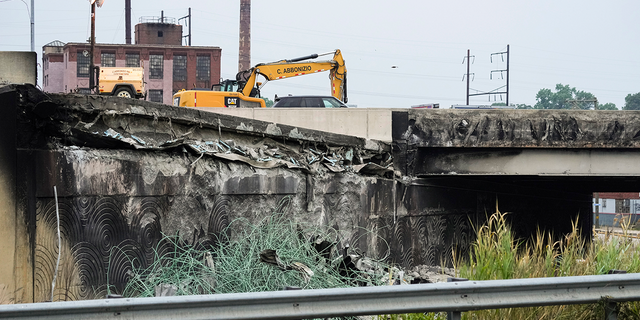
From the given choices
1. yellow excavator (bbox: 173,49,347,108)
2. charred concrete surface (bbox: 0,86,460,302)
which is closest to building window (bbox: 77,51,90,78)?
yellow excavator (bbox: 173,49,347,108)

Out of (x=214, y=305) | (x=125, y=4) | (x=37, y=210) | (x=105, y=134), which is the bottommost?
(x=214, y=305)

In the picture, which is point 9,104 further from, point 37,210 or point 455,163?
point 455,163

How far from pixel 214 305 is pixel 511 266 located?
10.2 feet

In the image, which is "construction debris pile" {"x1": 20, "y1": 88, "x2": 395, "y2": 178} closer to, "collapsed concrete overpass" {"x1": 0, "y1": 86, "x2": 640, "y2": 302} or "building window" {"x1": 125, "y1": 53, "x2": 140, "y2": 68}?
"collapsed concrete overpass" {"x1": 0, "y1": 86, "x2": 640, "y2": 302}

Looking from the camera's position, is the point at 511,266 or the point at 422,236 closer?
the point at 511,266

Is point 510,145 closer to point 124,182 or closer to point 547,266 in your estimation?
point 547,266

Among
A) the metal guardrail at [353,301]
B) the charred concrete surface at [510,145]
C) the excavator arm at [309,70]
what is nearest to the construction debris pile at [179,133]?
the charred concrete surface at [510,145]

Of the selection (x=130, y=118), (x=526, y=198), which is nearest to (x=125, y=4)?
(x=526, y=198)

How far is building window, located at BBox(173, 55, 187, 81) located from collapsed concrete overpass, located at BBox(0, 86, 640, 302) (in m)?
46.6

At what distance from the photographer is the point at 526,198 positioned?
593 inches

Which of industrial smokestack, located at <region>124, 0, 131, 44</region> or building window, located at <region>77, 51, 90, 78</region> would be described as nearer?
building window, located at <region>77, 51, 90, 78</region>

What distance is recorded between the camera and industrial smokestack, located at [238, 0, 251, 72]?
5728 cm

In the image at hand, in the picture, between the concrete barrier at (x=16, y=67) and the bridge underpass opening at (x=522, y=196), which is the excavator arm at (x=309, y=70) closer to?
the bridge underpass opening at (x=522, y=196)

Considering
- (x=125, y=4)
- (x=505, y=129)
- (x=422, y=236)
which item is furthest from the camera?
(x=125, y=4)
